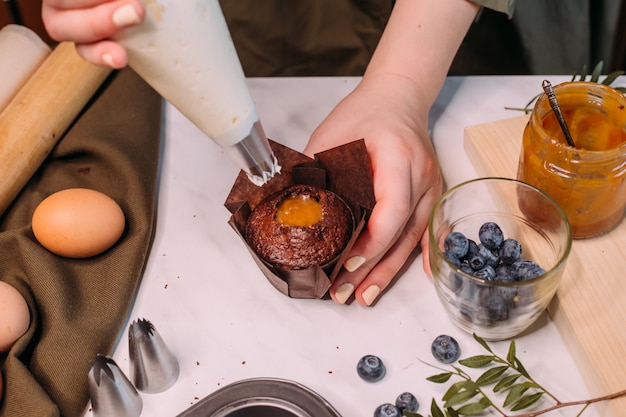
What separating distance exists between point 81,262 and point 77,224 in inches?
3.2

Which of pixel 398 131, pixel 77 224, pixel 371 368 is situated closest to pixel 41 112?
pixel 77 224

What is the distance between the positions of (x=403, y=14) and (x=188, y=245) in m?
A: 0.64

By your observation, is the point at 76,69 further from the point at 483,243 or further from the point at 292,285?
the point at 483,243

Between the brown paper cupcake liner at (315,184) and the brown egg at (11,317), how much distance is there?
0.37 metres

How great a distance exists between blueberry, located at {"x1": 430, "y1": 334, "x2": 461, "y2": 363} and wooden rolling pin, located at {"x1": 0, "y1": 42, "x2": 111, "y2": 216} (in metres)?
0.87

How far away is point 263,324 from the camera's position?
1.20 m

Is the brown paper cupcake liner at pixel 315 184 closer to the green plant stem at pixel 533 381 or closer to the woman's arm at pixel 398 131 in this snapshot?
the woman's arm at pixel 398 131

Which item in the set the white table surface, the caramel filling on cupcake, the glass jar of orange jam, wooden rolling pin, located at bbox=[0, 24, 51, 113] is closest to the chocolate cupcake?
the caramel filling on cupcake

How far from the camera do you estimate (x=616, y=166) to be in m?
1.09

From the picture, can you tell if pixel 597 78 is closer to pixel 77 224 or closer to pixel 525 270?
pixel 525 270

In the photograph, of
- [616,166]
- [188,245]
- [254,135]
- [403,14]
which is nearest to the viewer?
[254,135]

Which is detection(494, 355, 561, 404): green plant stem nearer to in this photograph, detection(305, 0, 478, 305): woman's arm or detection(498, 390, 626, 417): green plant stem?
detection(498, 390, 626, 417): green plant stem

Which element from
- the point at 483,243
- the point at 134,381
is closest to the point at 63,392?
the point at 134,381

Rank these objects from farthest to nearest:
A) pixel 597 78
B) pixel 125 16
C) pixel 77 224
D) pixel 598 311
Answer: pixel 597 78
pixel 77 224
pixel 598 311
pixel 125 16
